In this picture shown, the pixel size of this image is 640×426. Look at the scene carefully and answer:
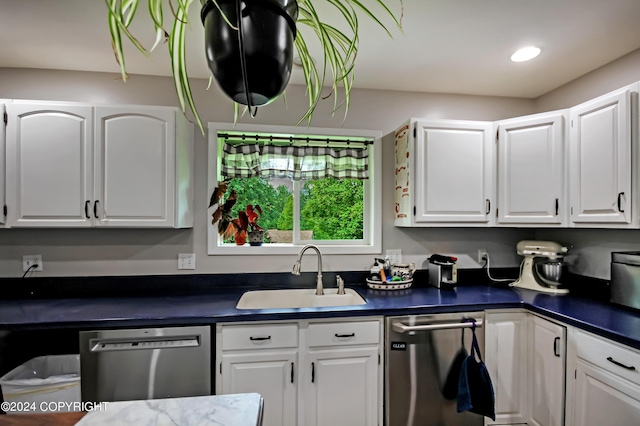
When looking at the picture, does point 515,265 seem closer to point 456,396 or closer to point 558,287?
point 558,287

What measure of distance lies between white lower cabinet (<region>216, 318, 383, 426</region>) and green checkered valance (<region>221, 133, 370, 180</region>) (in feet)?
3.87

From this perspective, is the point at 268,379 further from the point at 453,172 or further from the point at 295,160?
the point at 453,172

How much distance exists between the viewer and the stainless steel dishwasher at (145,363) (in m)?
1.66

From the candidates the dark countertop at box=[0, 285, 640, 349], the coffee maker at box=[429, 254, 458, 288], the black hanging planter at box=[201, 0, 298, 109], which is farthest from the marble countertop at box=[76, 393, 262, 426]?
the coffee maker at box=[429, 254, 458, 288]

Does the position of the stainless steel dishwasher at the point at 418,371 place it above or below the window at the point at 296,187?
below

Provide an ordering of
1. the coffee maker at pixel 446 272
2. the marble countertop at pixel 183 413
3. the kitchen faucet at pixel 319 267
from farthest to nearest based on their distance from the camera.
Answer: the coffee maker at pixel 446 272 → the kitchen faucet at pixel 319 267 → the marble countertop at pixel 183 413

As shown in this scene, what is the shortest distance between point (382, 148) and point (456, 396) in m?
1.76

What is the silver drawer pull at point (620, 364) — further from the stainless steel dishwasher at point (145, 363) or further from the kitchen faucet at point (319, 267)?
the stainless steel dishwasher at point (145, 363)

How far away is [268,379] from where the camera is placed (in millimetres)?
1782

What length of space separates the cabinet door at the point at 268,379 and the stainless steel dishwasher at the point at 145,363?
4.5 inches

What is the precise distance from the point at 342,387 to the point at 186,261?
135 centimetres

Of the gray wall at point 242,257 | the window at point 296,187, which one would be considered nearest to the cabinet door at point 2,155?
the gray wall at point 242,257

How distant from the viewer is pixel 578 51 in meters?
1.98

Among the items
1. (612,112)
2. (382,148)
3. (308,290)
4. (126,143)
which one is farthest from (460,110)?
(126,143)
